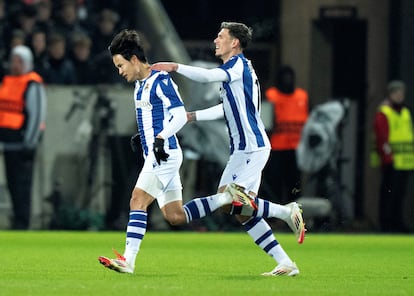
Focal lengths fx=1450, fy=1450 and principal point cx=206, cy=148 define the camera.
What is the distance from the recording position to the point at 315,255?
50.5 ft

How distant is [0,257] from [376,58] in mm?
11147

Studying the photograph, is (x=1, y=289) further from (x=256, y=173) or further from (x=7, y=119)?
(x=7, y=119)

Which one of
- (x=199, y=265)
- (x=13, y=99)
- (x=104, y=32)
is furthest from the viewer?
→ (x=104, y=32)

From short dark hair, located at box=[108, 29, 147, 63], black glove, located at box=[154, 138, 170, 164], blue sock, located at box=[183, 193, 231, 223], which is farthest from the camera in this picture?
short dark hair, located at box=[108, 29, 147, 63]

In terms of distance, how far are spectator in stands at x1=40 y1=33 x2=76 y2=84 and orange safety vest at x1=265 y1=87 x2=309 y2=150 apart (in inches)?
116

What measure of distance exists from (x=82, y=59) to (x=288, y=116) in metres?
3.11

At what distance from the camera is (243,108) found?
1155 cm

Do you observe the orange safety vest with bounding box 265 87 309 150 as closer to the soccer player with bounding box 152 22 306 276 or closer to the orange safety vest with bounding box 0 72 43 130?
the orange safety vest with bounding box 0 72 43 130

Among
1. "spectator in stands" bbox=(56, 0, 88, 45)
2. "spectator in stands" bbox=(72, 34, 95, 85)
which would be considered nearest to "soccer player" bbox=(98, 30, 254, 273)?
"spectator in stands" bbox=(72, 34, 95, 85)

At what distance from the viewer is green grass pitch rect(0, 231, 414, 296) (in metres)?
10.3

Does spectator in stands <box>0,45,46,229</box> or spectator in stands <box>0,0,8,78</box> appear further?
spectator in stands <box>0,0,8,78</box>

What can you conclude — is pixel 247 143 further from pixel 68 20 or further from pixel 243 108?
pixel 68 20

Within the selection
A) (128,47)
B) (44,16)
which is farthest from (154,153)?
(44,16)

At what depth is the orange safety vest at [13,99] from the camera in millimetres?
19375
